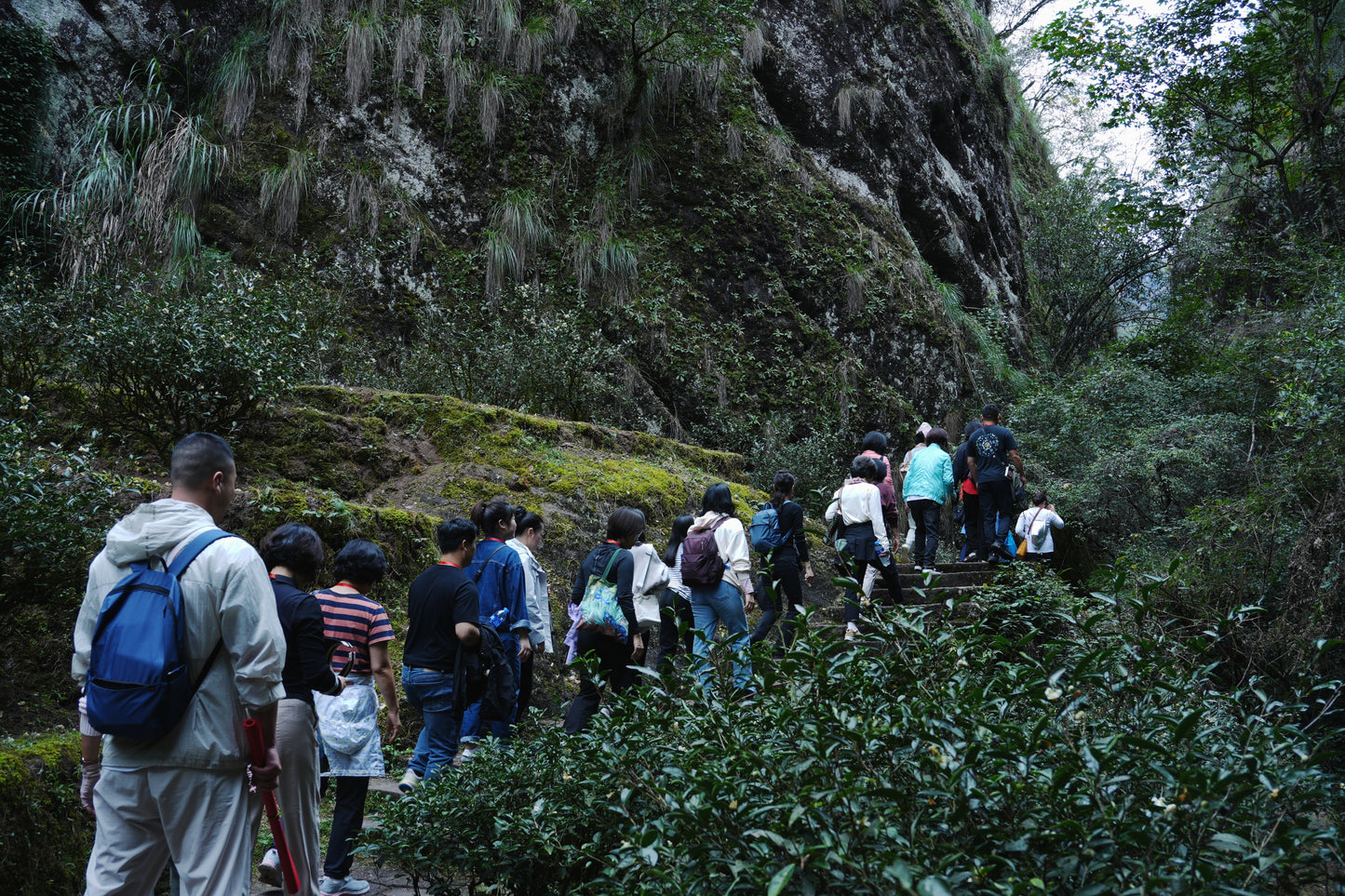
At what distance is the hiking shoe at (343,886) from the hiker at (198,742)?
125cm

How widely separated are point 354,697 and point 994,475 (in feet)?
25.7

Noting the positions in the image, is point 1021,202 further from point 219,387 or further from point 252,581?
point 252,581

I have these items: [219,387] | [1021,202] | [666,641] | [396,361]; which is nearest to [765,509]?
[666,641]

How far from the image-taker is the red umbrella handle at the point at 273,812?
2.75m

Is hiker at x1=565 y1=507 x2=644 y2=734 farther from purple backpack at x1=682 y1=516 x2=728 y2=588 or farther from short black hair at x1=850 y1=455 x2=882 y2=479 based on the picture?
short black hair at x1=850 y1=455 x2=882 y2=479

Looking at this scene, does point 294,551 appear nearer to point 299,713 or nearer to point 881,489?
point 299,713

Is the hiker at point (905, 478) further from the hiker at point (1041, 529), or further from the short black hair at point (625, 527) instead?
the short black hair at point (625, 527)

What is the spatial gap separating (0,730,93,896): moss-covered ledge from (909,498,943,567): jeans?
8.13 meters

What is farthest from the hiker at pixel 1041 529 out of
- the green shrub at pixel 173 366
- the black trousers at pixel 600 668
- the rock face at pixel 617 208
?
the green shrub at pixel 173 366

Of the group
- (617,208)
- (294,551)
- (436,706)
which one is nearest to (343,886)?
(436,706)

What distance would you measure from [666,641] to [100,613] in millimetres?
4243

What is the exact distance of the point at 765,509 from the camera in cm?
725

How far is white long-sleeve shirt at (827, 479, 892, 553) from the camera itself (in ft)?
24.1

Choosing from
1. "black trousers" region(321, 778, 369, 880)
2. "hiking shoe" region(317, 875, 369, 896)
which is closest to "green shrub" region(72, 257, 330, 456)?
"black trousers" region(321, 778, 369, 880)
